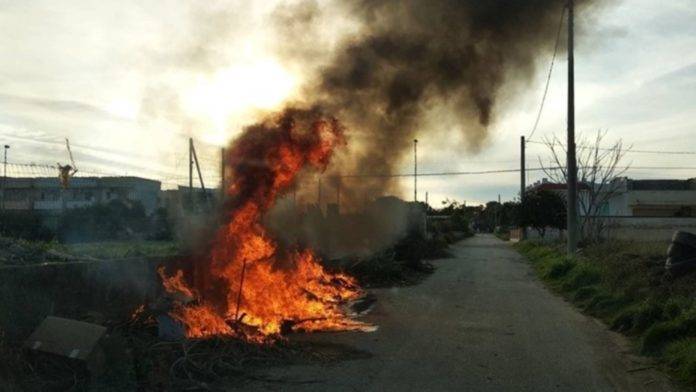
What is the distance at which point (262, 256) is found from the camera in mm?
10383

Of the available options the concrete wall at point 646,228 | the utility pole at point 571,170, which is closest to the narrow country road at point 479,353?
the utility pole at point 571,170

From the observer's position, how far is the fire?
32.3 ft

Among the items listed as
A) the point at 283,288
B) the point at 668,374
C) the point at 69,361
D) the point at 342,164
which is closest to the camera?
the point at 69,361

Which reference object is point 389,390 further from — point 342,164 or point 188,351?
point 342,164

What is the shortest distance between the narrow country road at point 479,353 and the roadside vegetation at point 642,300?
295 millimetres

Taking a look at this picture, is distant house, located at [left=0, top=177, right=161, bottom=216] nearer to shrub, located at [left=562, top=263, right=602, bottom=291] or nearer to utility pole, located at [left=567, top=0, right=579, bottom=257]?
utility pole, located at [left=567, top=0, right=579, bottom=257]

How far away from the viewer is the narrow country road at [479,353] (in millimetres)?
6949

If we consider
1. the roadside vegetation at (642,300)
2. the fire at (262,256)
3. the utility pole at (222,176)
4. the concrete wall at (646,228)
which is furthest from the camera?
the concrete wall at (646,228)

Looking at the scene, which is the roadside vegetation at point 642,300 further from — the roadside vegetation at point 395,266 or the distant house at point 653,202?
the distant house at point 653,202

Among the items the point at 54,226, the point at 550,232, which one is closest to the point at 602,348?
the point at 54,226

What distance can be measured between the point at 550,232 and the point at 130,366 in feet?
134

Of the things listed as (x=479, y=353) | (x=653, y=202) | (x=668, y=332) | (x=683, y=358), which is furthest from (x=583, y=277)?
(x=653, y=202)

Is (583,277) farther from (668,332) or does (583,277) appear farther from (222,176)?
(222,176)

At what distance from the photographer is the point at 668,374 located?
741 centimetres
